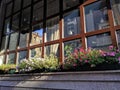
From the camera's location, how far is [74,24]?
13.4ft

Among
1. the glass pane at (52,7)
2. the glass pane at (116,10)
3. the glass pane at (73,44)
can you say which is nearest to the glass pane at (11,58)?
the glass pane at (52,7)

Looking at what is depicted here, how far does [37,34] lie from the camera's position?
16.0 ft

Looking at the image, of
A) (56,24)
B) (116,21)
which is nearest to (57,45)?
(56,24)

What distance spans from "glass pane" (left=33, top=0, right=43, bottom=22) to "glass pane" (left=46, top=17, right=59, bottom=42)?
0.47 meters

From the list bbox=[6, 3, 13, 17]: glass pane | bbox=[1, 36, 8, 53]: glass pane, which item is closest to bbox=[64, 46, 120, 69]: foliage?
bbox=[1, 36, 8, 53]: glass pane

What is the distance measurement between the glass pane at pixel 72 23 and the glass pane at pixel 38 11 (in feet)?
3.38

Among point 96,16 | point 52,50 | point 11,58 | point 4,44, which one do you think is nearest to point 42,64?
point 52,50

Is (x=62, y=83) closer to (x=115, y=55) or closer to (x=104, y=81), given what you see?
(x=104, y=81)

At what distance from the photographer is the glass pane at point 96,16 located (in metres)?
3.58

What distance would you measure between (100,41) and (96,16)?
2.10 ft

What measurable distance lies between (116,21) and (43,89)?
7.12 feet

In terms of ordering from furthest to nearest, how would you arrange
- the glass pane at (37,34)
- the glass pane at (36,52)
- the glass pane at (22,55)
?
the glass pane at (22,55), the glass pane at (37,34), the glass pane at (36,52)

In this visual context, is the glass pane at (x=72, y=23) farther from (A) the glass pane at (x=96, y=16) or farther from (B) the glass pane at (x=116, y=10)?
(B) the glass pane at (x=116, y=10)

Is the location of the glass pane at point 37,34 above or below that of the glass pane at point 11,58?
above
